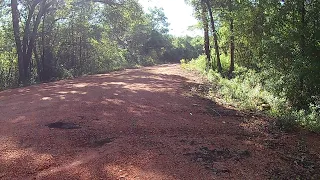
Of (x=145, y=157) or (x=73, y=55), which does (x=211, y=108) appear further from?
(x=73, y=55)

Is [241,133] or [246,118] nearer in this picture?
[241,133]

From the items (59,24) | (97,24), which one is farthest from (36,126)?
(97,24)

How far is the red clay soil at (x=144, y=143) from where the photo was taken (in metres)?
4.26

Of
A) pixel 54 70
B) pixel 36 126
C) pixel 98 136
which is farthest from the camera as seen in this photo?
pixel 54 70

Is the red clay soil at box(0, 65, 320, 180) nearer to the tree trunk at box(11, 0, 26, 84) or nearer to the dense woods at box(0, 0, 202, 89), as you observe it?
the tree trunk at box(11, 0, 26, 84)

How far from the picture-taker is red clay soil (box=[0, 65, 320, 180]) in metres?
4.26

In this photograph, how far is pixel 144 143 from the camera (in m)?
5.32

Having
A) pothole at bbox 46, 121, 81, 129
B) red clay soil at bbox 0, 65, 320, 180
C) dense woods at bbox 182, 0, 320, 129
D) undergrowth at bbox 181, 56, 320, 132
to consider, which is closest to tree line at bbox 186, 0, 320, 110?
dense woods at bbox 182, 0, 320, 129

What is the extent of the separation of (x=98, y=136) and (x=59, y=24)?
20.3 meters

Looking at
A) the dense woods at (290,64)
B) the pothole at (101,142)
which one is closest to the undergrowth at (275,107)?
the dense woods at (290,64)

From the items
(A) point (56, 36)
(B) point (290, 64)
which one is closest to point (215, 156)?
A: (B) point (290, 64)

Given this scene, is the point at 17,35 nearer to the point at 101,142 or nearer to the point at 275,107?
the point at 275,107

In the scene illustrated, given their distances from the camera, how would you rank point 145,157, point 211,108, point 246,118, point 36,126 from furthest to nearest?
point 211,108 → point 246,118 → point 36,126 → point 145,157

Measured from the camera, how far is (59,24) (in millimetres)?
24047
